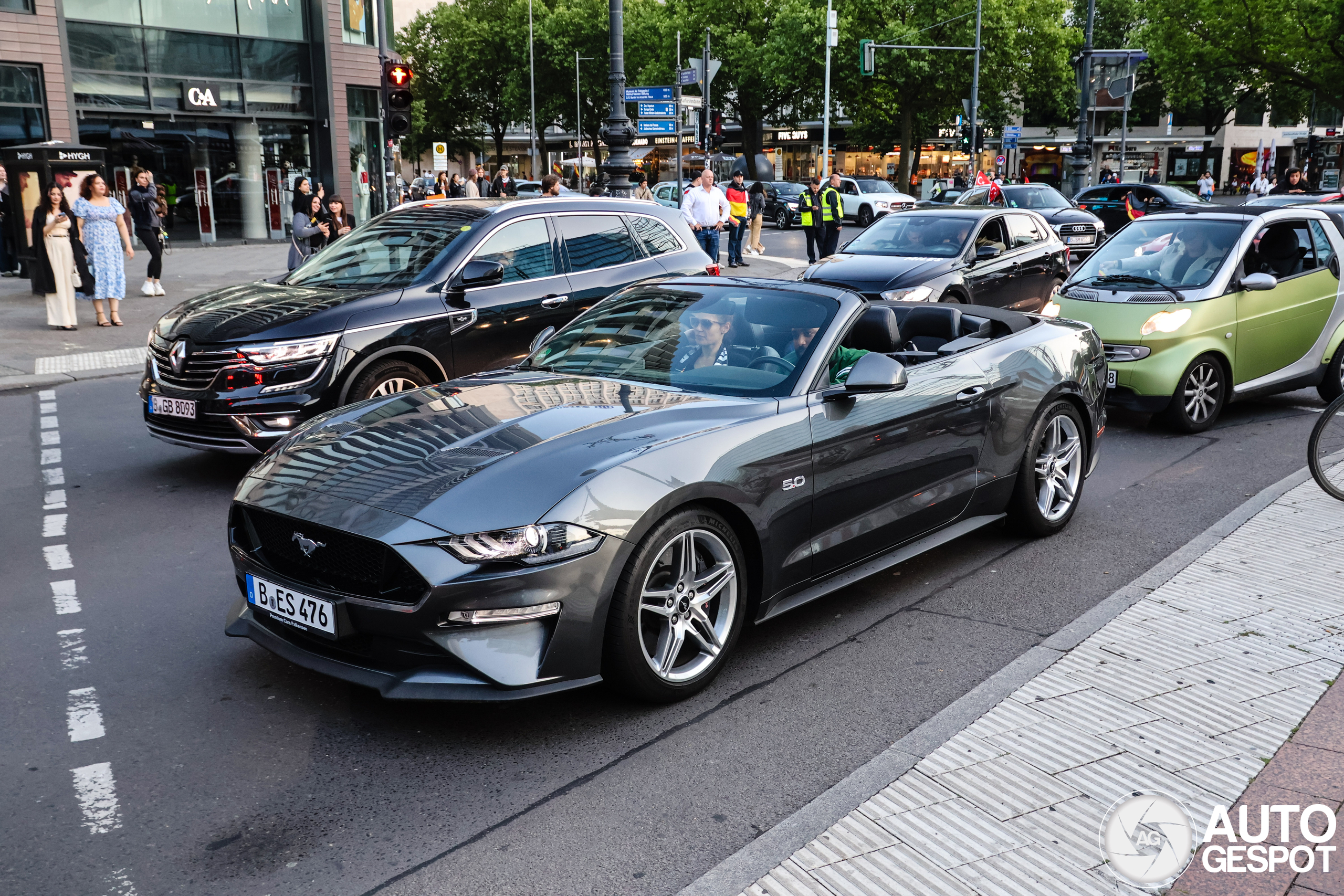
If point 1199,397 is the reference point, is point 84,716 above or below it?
below

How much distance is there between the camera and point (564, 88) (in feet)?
227

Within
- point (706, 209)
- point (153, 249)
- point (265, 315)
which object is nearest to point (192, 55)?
point (153, 249)

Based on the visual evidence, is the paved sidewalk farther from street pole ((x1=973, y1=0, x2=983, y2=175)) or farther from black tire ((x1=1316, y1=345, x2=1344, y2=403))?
street pole ((x1=973, y1=0, x2=983, y2=175))

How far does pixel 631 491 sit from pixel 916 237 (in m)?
10.4

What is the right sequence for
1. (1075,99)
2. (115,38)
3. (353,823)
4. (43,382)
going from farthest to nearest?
1. (1075,99)
2. (115,38)
3. (43,382)
4. (353,823)

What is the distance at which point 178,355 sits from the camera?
717 centimetres

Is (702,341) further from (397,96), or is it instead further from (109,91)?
(109,91)

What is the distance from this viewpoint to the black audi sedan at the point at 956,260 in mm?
12320

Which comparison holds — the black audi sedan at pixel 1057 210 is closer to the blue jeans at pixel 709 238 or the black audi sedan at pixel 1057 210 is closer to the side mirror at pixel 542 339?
the blue jeans at pixel 709 238

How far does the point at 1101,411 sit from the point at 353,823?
4786mm

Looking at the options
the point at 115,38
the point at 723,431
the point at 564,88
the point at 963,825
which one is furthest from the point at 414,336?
the point at 564,88

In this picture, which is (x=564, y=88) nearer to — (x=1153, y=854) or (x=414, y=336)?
(x=414, y=336)

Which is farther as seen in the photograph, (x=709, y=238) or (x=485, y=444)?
(x=709, y=238)

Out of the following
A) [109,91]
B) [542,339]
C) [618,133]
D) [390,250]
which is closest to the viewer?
[542,339]
